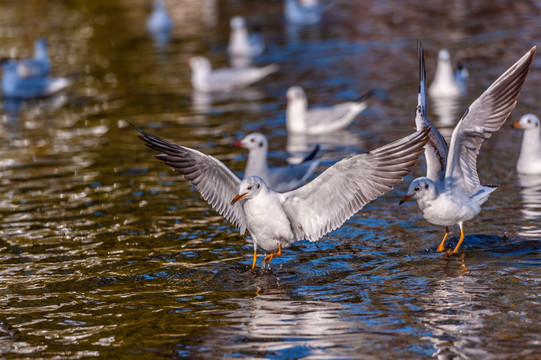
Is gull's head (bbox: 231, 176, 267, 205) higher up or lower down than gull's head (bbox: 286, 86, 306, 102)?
lower down

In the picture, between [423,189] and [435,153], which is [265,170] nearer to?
[435,153]

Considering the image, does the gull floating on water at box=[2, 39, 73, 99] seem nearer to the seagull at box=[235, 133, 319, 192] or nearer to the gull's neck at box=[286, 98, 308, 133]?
the gull's neck at box=[286, 98, 308, 133]

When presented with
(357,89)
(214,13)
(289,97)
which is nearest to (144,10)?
(214,13)

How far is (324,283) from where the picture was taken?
27.8 ft

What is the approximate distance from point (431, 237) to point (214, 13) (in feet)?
84.9

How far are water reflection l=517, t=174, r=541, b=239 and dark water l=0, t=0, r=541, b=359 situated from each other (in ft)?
0.13

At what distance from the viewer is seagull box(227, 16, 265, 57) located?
80.8 feet

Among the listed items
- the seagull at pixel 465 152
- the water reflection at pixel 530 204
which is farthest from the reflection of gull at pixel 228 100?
the seagull at pixel 465 152

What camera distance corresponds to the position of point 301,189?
873cm

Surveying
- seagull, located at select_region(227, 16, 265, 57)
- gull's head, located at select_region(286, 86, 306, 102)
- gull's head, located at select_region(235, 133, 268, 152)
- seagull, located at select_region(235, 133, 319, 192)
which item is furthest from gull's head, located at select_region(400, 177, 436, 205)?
seagull, located at select_region(227, 16, 265, 57)

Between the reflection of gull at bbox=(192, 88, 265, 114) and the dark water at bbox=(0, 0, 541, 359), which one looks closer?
the dark water at bbox=(0, 0, 541, 359)

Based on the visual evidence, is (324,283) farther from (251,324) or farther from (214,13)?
(214,13)

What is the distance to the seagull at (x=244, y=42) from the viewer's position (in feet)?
80.8

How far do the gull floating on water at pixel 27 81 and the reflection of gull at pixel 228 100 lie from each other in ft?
11.3
